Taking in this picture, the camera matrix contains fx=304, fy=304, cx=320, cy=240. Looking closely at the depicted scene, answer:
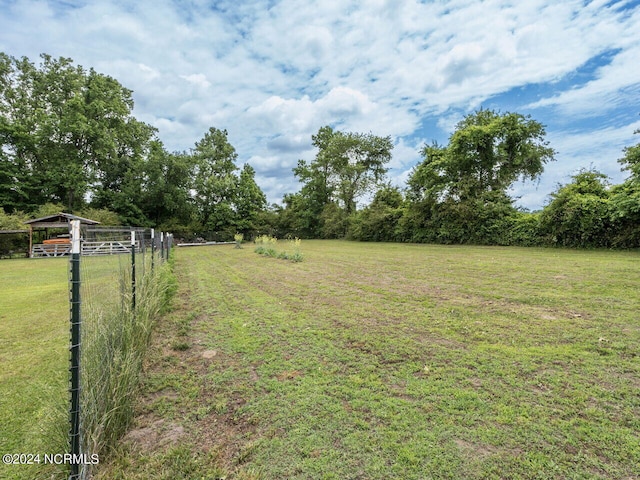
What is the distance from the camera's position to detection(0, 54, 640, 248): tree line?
44.5 feet

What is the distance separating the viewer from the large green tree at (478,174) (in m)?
16.9

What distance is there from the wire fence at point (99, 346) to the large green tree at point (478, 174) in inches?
681

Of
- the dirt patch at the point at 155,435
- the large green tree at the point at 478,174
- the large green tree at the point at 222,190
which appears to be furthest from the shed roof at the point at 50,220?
the large green tree at the point at 478,174

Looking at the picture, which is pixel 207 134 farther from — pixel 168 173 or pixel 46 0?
pixel 46 0

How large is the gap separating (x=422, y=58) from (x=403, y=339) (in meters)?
12.8

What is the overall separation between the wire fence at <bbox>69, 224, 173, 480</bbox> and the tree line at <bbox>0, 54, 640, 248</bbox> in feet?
46.4

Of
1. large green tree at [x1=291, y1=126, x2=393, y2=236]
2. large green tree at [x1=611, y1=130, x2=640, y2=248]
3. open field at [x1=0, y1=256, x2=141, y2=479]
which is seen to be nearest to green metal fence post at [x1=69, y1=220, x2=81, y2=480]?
open field at [x1=0, y1=256, x2=141, y2=479]

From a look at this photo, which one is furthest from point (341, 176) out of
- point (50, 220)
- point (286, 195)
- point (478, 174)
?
point (50, 220)

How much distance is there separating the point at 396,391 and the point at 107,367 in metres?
2.09

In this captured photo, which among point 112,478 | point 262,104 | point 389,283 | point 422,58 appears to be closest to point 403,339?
point 112,478

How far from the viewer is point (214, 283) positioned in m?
7.59

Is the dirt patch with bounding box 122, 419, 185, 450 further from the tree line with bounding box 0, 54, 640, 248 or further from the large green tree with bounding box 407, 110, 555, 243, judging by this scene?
the large green tree with bounding box 407, 110, 555, 243

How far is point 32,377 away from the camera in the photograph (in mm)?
2779

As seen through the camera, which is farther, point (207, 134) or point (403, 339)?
point (207, 134)
